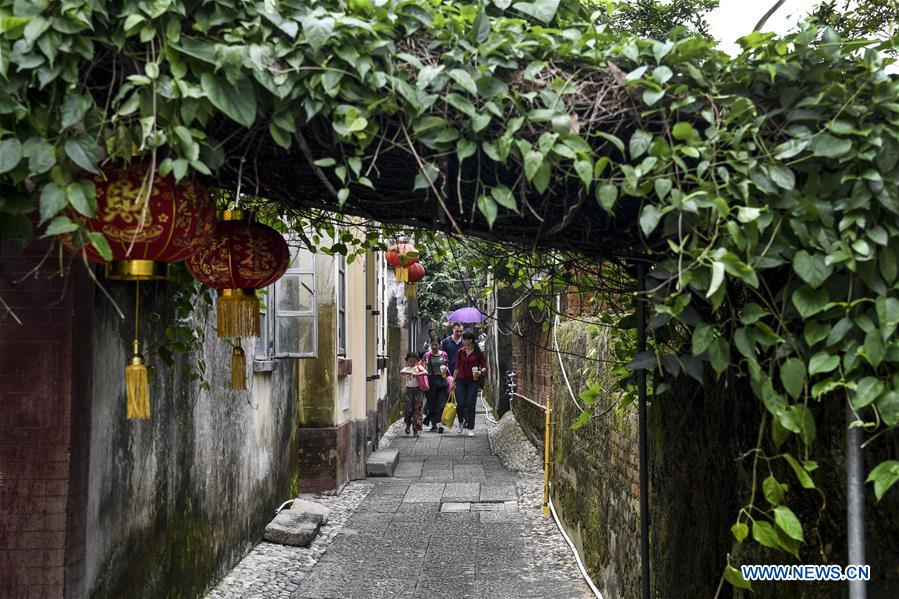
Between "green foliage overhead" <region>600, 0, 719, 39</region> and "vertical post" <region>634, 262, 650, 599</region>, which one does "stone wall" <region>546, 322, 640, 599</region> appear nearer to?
"vertical post" <region>634, 262, 650, 599</region>

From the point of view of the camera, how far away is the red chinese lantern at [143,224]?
9.65ft

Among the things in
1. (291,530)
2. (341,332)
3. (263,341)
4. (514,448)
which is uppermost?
(341,332)

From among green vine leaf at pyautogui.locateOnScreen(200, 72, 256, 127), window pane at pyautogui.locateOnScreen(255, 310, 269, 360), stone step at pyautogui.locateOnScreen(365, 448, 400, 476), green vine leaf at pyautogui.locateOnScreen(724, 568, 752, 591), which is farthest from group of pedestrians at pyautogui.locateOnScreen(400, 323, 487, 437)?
green vine leaf at pyautogui.locateOnScreen(200, 72, 256, 127)

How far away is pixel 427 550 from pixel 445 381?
369 inches

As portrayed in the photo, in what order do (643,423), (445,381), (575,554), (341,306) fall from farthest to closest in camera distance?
1. (445,381)
2. (341,306)
3. (575,554)
4. (643,423)

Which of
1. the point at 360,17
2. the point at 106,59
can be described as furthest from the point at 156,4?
the point at 360,17

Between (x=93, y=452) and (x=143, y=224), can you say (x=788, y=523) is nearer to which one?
(x=143, y=224)

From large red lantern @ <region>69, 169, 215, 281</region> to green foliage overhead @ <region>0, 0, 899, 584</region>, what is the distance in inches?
5.8

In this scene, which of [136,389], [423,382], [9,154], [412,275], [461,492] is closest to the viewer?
[9,154]

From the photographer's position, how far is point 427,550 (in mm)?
8641

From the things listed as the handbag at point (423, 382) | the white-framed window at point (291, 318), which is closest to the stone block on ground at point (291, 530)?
the white-framed window at point (291, 318)

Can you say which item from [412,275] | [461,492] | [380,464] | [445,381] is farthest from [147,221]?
[445,381]

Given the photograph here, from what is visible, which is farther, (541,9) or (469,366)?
(469,366)

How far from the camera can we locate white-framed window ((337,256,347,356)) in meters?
11.6
